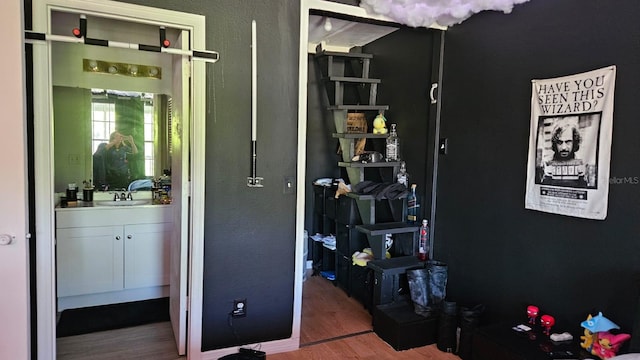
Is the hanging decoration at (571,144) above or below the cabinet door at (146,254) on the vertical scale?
above

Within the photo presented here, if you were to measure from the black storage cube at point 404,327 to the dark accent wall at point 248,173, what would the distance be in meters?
0.68

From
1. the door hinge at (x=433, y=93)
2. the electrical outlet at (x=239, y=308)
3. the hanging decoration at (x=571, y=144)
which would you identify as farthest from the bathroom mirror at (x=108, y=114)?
the hanging decoration at (x=571, y=144)

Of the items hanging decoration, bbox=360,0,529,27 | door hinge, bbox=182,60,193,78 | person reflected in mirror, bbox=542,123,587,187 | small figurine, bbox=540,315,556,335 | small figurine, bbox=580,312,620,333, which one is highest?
hanging decoration, bbox=360,0,529,27

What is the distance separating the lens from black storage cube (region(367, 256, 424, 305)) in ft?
9.98

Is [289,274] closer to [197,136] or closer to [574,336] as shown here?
[197,136]

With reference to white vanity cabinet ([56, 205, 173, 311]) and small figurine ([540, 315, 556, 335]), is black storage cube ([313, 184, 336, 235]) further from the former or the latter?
small figurine ([540, 315, 556, 335])

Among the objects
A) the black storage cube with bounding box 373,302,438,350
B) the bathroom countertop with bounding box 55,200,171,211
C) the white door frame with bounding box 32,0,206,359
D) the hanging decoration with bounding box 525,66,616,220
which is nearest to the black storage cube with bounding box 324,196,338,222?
the black storage cube with bounding box 373,302,438,350

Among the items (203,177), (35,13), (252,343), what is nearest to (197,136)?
(203,177)

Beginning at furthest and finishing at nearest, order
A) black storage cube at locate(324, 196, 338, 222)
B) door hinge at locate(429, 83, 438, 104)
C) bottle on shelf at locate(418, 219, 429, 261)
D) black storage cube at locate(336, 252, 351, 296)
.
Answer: black storage cube at locate(324, 196, 338, 222), black storage cube at locate(336, 252, 351, 296), bottle on shelf at locate(418, 219, 429, 261), door hinge at locate(429, 83, 438, 104)

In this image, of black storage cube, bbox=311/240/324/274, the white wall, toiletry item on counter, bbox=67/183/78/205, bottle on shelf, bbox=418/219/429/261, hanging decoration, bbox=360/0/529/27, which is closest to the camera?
the white wall

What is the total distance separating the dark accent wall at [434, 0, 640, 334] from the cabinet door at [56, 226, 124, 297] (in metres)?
2.57

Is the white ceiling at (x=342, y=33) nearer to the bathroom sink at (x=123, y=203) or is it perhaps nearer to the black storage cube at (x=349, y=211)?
the black storage cube at (x=349, y=211)

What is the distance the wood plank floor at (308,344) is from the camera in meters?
2.66

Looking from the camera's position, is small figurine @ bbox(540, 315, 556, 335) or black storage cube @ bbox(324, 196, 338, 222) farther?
black storage cube @ bbox(324, 196, 338, 222)
